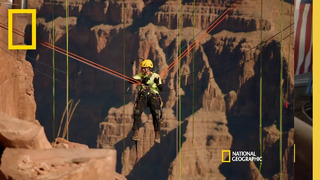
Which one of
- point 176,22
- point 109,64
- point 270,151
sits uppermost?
point 176,22

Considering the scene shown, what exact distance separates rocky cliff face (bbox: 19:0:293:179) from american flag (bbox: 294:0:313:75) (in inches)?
30.9

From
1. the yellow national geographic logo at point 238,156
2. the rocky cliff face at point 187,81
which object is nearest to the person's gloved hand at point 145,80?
the rocky cliff face at point 187,81

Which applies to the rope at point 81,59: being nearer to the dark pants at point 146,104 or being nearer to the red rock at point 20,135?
the dark pants at point 146,104

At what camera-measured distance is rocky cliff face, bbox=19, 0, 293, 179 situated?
30.2ft

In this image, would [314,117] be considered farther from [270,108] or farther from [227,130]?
[227,130]

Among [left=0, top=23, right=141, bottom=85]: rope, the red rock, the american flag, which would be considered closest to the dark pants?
[left=0, top=23, right=141, bottom=85]: rope

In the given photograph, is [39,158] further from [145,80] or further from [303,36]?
[303,36]

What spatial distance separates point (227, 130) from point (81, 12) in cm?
332

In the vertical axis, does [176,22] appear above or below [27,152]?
above

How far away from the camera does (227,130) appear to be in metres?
9.95

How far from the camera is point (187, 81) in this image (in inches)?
379

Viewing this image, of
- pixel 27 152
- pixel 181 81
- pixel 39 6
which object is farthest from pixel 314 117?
pixel 39 6

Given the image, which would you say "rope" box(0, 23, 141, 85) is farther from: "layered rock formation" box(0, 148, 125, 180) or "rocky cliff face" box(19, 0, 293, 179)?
"layered rock formation" box(0, 148, 125, 180)

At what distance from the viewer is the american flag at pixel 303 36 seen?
797 centimetres
